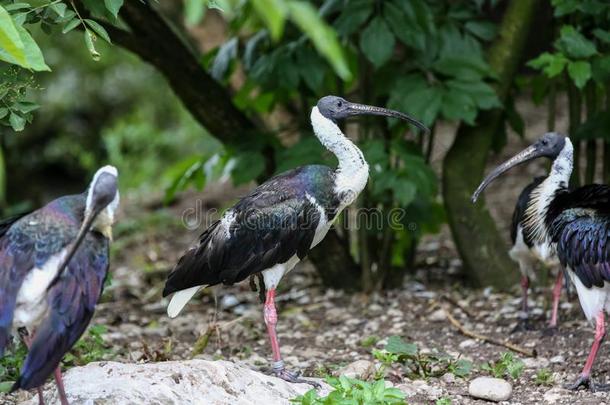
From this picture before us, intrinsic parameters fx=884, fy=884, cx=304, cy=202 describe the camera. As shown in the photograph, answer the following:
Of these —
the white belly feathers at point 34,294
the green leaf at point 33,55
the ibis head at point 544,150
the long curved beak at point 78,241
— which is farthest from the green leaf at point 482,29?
the green leaf at point 33,55

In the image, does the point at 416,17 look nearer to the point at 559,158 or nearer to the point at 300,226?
the point at 559,158

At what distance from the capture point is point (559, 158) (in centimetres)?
627

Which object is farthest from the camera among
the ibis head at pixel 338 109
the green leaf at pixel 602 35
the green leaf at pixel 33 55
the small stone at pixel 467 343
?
the small stone at pixel 467 343

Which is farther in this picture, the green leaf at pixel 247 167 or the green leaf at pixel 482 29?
the green leaf at pixel 482 29

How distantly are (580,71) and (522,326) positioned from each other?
1913 mm

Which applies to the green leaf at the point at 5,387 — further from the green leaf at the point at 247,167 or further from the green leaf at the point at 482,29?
the green leaf at the point at 482,29

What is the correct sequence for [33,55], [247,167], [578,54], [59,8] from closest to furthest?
[33,55] → [59,8] → [578,54] → [247,167]

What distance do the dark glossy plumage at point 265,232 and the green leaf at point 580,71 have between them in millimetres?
1871

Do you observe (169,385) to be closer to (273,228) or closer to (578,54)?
(273,228)

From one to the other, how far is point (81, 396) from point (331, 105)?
2.44m

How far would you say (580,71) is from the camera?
606 centimetres

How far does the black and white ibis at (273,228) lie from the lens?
543 centimetres

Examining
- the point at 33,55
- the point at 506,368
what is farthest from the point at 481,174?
the point at 33,55

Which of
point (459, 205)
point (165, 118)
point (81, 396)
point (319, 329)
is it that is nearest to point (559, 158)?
point (459, 205)
